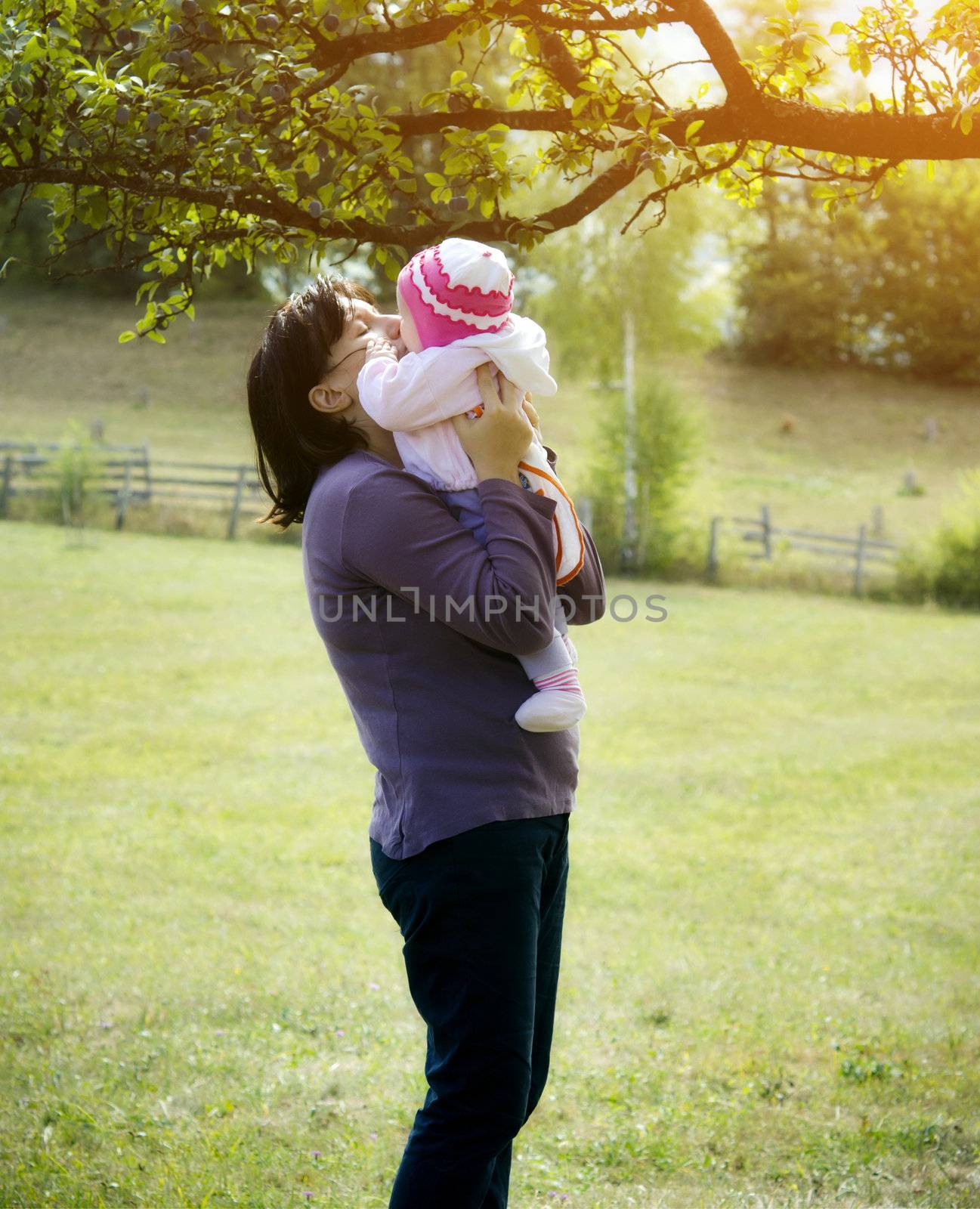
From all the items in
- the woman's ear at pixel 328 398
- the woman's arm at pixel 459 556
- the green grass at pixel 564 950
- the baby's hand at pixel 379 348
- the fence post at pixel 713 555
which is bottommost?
the green grass at pixel 564 950

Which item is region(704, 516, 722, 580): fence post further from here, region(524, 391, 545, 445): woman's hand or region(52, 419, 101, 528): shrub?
region(524, 391, 545, 445): woman's hand

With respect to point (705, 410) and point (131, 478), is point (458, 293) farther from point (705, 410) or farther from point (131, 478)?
point (705, 410)

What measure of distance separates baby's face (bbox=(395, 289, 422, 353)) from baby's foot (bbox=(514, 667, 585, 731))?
21.0 inches

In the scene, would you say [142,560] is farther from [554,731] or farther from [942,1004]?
[554,731]

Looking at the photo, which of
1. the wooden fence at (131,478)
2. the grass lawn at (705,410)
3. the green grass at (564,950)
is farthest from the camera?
the grass lawn at (705,410)

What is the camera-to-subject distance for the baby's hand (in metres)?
1.78

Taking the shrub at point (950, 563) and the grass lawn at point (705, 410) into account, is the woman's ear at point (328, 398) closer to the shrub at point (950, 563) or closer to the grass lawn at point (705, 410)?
the shrub at point (950, 563)

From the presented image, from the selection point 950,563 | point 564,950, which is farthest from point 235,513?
point 564,950

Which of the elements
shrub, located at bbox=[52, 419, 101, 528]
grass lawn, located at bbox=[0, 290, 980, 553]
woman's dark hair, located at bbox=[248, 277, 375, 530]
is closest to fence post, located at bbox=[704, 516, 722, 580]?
grass lawn, located at bbox=[0, 290, 980, 553]

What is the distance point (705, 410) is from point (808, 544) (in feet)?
12.1

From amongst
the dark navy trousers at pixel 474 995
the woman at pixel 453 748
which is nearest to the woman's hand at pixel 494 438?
the woman at pixel 453 748

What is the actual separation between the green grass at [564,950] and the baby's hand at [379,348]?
76.9 inches

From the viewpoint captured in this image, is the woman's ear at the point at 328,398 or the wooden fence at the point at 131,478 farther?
the wooden fence at the point at 131,478

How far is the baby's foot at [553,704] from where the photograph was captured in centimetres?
167
